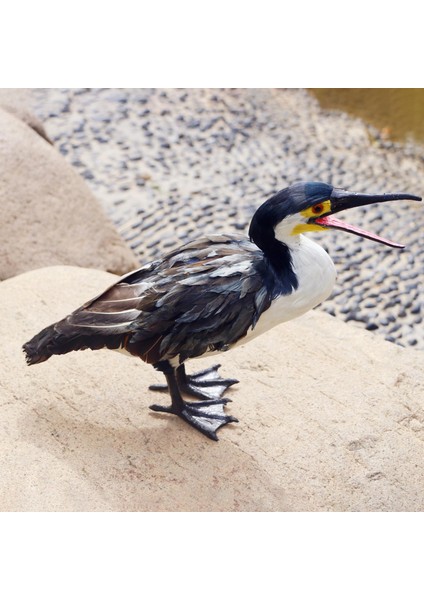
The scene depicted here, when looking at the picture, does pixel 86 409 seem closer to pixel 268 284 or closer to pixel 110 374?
pixel 110 374

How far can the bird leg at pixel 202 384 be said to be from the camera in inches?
142

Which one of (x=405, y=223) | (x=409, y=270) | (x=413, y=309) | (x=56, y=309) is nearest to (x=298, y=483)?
(x=56, y=309)

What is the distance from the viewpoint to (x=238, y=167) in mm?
6375

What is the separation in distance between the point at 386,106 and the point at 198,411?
4871 mm

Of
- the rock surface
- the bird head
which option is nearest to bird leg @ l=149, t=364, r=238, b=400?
the rock surface

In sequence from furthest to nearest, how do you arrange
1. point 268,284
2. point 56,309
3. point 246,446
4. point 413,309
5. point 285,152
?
point 285,152 → point 413,309 → point 56,309 → point 246,446 → point 268,284

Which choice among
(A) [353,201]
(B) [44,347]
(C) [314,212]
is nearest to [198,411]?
(B) [44,347]

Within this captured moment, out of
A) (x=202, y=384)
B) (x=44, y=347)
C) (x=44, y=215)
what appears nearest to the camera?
(x=44, y=347)

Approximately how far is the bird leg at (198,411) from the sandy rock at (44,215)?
159cm

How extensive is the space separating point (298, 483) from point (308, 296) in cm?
76

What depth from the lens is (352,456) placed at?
11.1 ft

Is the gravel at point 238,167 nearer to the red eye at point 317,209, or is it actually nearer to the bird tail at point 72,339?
the red eye at point 317,209

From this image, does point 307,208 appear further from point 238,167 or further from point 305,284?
point 238,167

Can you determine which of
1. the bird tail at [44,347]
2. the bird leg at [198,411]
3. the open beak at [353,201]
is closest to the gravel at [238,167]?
the bird leg at [198,411]
